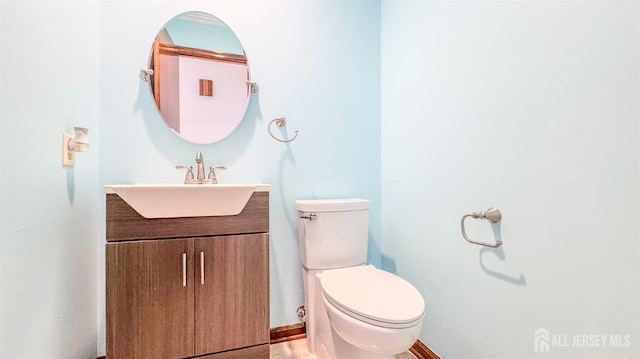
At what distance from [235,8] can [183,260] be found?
49.3 inches

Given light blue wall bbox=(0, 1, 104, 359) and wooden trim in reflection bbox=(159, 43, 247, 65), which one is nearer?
light blue wall bbox=(0, 1, 104, 359)

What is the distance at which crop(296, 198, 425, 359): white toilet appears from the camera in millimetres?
897

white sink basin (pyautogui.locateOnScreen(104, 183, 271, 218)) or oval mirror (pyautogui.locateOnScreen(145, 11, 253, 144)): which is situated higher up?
oval mirror (pyautogui.locateOnScreen(145, 11, 253, 144))

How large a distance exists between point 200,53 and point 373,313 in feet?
4.62

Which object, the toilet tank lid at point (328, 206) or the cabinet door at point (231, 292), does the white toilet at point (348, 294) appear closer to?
the toilet tank lid at point (328, 206)

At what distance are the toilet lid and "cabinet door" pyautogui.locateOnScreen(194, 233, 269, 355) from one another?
278 millimetres

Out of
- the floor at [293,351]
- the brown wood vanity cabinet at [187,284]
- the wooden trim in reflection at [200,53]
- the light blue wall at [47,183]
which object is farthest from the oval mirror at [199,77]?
the floor at [293,351]

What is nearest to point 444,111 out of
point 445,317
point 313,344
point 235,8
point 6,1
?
point 445,317

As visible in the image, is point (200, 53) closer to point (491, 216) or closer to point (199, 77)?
point (199, 77)

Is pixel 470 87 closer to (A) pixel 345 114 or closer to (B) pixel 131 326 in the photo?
(A) pixel 345 114

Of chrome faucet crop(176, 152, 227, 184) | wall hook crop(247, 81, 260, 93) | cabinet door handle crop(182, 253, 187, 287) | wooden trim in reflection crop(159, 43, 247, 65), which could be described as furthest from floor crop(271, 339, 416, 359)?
wooden trim in reflection crop(159, 43, 247, 65)

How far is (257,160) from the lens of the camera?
4.83 feet

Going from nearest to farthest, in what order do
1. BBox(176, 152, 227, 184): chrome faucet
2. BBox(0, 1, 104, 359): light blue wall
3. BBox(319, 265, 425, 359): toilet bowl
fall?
BBox(0, 1, 104, 359): light blue wall < BBox(319, 265, 425, 359): toilet bowl < BBox(176, 152, 227, 184): chrome faucet

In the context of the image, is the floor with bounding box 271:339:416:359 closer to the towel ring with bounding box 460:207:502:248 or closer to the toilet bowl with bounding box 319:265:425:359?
the toilet bowl with bounding box 319:265:425:359
